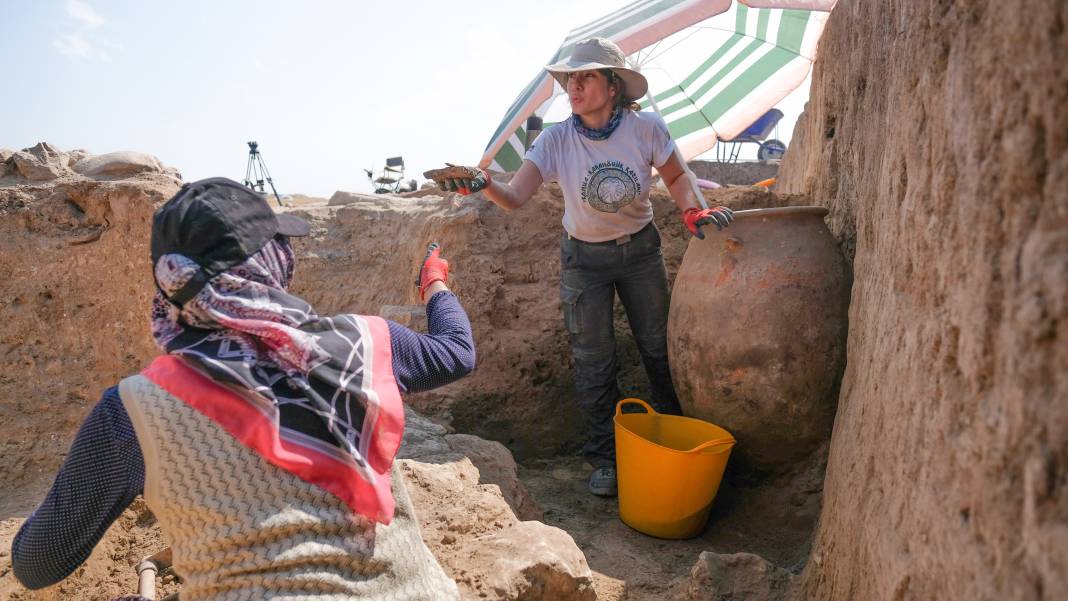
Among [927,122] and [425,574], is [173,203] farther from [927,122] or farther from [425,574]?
[927,122]

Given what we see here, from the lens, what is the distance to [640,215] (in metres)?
2.80

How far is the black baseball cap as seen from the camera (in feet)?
4.00

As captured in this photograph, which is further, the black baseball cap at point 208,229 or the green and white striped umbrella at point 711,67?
the green and white striped umbrella at point 711,67

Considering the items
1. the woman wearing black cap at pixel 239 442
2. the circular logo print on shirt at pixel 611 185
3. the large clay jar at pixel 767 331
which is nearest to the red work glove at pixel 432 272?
the woman wearing black cap at pixel 239 442

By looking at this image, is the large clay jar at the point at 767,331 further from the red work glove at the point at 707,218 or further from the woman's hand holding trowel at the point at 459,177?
the woman's hand holding trowel at the point at 459,177

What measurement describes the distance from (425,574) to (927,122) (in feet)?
4.23

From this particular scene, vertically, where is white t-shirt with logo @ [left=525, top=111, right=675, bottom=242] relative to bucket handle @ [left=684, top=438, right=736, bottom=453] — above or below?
above

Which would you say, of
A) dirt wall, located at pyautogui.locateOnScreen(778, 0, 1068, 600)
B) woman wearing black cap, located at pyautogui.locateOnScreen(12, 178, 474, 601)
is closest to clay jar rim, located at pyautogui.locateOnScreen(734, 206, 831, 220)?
dirt wall, located at pyautogui.locateOnScreen(778, 0, 1068, 600)

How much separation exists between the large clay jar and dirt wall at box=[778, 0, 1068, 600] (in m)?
0.58

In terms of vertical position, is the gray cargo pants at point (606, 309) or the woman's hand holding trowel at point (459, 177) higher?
the woman's hand holding trowel at point (459, 177)

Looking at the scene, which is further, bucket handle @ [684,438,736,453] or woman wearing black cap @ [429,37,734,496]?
woman wearing black cap @ [429,37,734,496]

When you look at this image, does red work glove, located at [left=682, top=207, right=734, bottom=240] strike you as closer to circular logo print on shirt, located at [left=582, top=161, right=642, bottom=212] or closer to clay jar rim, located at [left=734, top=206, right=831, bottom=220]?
clay jar rim, located at [left=734, top=206, right=831, bottom=220]

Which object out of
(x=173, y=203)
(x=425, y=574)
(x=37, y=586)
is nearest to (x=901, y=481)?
(x=425, y=574)

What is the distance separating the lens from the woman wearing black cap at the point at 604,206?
8.77 ft
